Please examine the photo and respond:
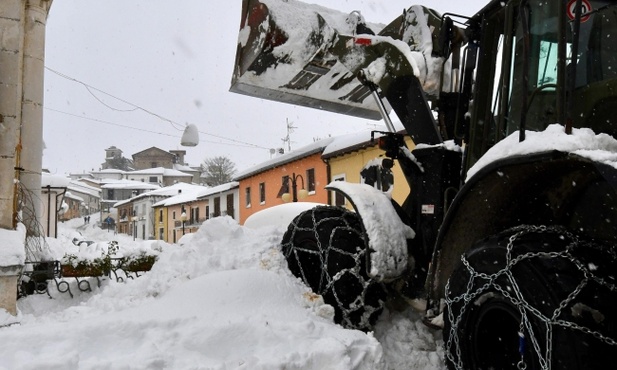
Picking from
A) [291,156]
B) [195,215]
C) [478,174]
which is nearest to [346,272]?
[478,174]

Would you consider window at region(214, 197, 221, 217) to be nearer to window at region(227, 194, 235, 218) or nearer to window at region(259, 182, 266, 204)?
window at region(227, 194, 235, 218)

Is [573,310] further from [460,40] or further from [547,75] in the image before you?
[460,40]

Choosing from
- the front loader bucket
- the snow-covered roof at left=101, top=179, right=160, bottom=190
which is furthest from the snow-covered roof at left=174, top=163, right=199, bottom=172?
the front loader bucket

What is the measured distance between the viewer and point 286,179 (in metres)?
21.7

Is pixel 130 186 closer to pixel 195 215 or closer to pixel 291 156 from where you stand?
pixel 195 215

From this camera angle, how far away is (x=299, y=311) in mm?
3645

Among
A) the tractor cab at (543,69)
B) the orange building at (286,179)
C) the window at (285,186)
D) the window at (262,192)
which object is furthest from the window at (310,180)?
the tractor cab at (543,69)

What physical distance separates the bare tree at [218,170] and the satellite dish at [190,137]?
36695mm

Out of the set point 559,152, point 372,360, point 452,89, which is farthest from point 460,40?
point 372,360

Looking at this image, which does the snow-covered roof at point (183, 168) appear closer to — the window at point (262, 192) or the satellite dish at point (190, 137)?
the window at point (262, 192)

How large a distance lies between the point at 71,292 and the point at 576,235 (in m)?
6.46

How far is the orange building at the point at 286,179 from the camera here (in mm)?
19266

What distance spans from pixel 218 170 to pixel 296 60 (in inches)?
1863

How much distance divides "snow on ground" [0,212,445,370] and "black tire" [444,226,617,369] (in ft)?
2.73
